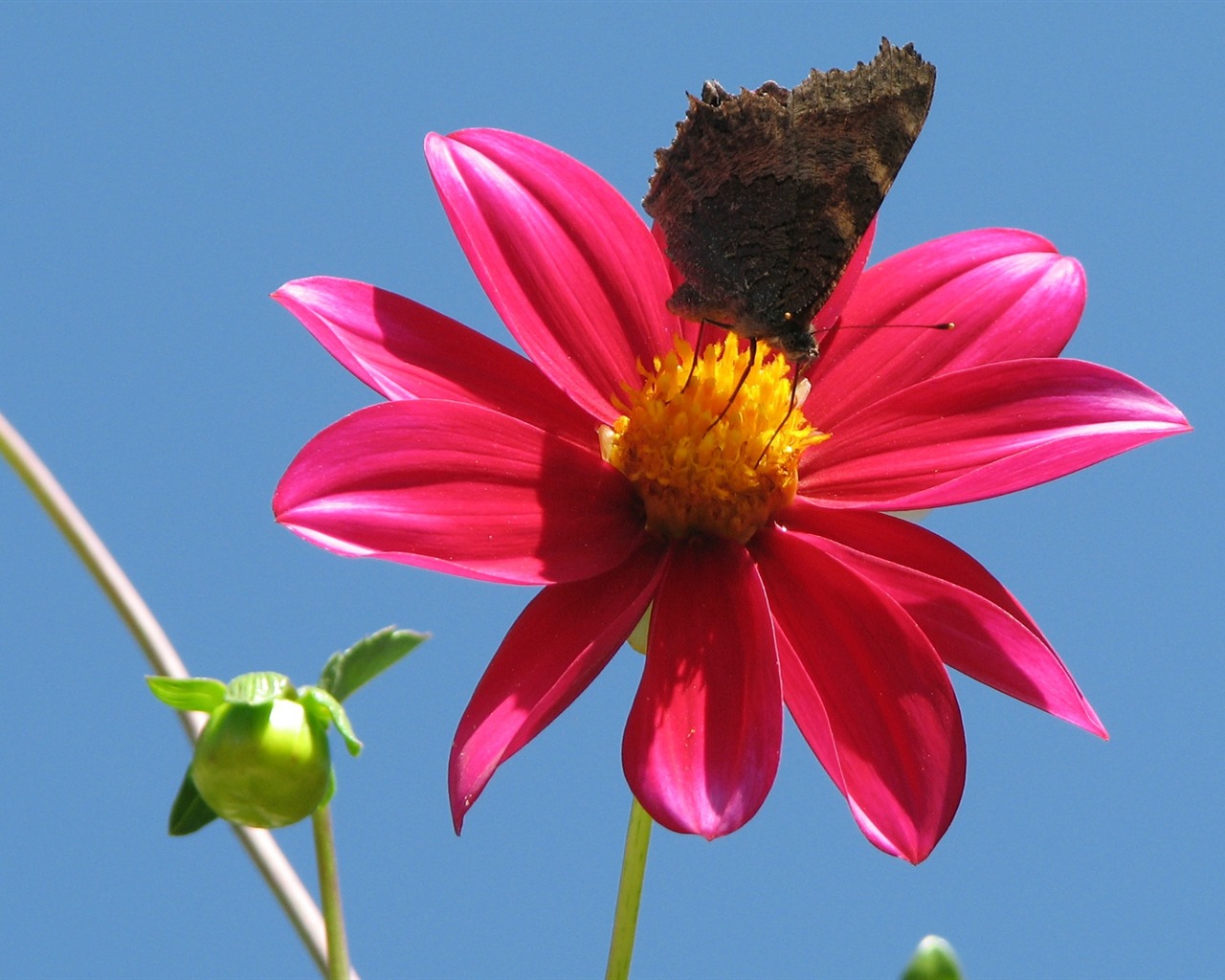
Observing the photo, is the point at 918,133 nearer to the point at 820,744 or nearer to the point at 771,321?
the point at 771,321

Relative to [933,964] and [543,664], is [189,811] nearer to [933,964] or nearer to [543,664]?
[543,664]

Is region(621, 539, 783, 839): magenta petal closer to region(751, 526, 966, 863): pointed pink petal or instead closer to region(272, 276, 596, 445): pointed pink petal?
region(751, 526, 966, 863): pointed pink petal

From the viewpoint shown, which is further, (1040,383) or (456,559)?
(1040,383)

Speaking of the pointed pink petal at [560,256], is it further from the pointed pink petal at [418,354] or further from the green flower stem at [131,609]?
the green flower stem at [131,609]

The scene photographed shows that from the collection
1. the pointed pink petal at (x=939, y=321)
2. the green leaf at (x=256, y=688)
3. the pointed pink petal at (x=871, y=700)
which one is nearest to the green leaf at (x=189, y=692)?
the green leaf at (x=256, y=688)

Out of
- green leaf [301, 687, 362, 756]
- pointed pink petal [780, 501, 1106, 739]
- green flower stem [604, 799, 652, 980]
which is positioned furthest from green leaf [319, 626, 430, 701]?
pointed pink petal [780, 501, 1106, 739]

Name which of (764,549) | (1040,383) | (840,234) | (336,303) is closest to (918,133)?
(840,234)

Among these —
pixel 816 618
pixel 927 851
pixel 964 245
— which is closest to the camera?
pixel 927 851
